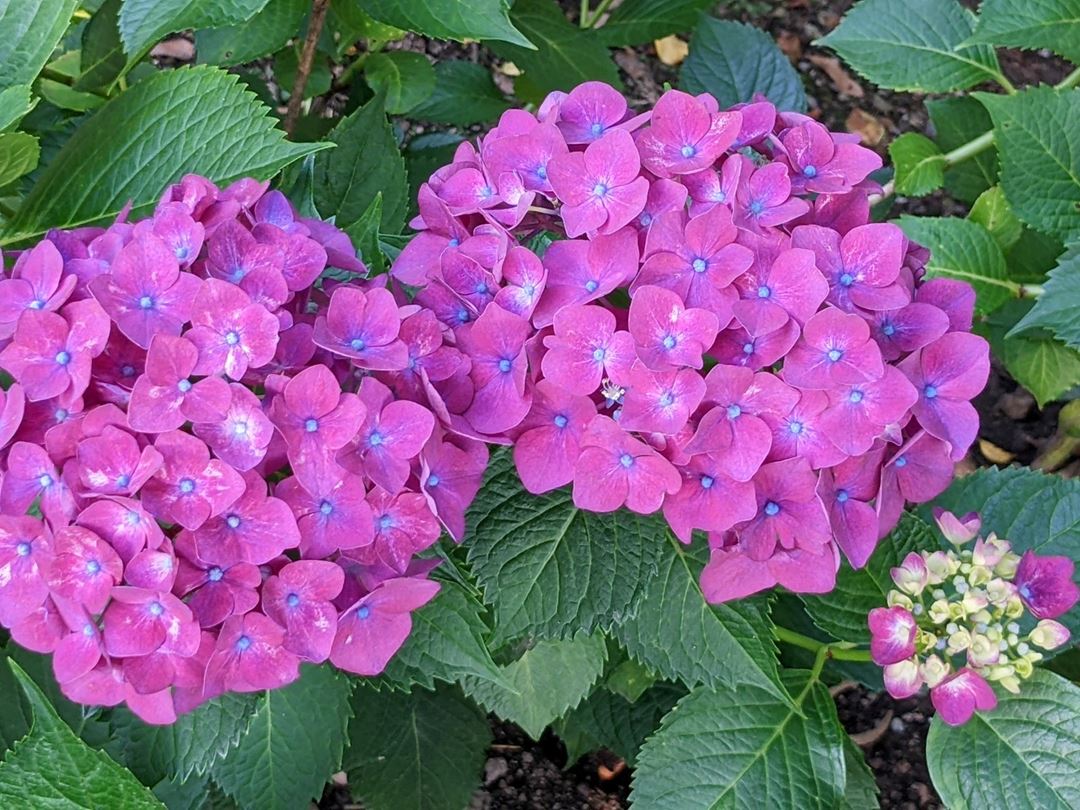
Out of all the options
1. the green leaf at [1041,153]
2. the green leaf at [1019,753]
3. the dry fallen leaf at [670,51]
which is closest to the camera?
the green leaf at [1019,753]

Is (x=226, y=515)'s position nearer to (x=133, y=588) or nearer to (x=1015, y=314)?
(x=133, y=588)

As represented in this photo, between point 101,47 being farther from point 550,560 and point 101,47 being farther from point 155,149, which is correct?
point 550,560

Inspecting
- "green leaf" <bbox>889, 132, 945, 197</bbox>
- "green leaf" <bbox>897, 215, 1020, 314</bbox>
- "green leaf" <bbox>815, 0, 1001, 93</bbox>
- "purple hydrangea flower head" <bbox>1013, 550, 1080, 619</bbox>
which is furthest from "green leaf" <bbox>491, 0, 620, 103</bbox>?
"purple hydrangea flower head" <bbox>1013, 550, 1080, 619</bbox>

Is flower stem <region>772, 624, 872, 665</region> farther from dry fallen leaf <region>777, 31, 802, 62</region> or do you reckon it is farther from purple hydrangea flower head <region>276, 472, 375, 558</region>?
dry fallen leaf <region>777, 31, 802, 62</region>

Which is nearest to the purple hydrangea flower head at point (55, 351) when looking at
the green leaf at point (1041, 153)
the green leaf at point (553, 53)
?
the green leaf at point (553, 53)

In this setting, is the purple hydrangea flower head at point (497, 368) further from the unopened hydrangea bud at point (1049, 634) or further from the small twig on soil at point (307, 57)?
the small twig on soil at point (307, 57)

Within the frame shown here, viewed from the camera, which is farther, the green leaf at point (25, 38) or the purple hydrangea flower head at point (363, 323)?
the green leaf at point (25, 38)
